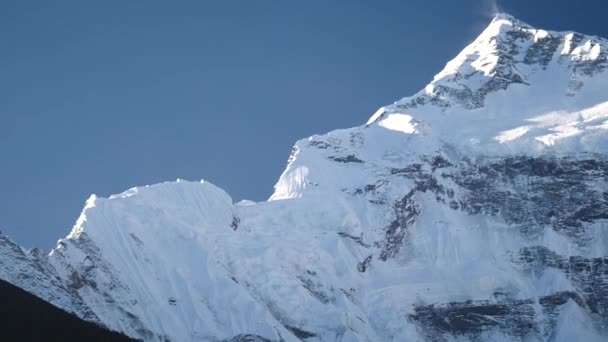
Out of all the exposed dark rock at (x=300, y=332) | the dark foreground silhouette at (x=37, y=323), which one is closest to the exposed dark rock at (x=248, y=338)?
the exposed dark rock at (x=300, y=332)

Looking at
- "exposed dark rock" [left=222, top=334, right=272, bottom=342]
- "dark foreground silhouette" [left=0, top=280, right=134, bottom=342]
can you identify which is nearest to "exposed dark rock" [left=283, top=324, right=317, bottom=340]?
"exposed dark rock" [left=222, top=334, right=272, bottom=342]

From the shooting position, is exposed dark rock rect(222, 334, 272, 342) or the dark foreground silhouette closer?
the dark foreground silhouette

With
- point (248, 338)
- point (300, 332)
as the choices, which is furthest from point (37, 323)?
point (300, 332)

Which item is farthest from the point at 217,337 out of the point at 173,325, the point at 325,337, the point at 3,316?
the point at 3,316

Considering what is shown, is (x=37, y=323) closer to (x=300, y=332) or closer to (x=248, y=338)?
(x=248, y=338)

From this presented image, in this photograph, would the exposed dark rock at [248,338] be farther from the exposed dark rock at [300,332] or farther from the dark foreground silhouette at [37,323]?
the dark foreground silhouette at [37,323]

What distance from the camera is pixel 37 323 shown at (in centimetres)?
11069

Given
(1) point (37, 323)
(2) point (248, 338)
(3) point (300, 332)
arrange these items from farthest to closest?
1. (3) point (300, 332)
2. (2) point (248, 338)
3. (1) point (37, 323)

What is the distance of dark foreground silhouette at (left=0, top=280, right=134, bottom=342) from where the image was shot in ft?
350

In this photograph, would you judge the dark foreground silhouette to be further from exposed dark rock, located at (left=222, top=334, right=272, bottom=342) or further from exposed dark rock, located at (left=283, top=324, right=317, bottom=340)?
exposed dark rock, located at (left=283, top=324, right=317, bottom=340)

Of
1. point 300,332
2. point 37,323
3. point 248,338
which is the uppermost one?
point 300,332

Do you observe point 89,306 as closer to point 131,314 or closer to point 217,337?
point 131,314

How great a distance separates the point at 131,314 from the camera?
177 m

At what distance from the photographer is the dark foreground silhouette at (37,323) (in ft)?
350
